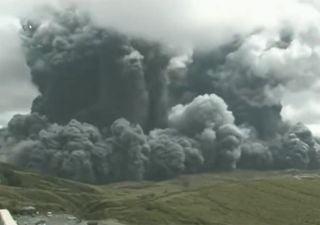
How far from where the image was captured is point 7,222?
2512 cm

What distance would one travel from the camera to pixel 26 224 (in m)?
200

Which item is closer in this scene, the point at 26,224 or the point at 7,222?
the point at 7,222

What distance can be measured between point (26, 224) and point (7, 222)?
182m
